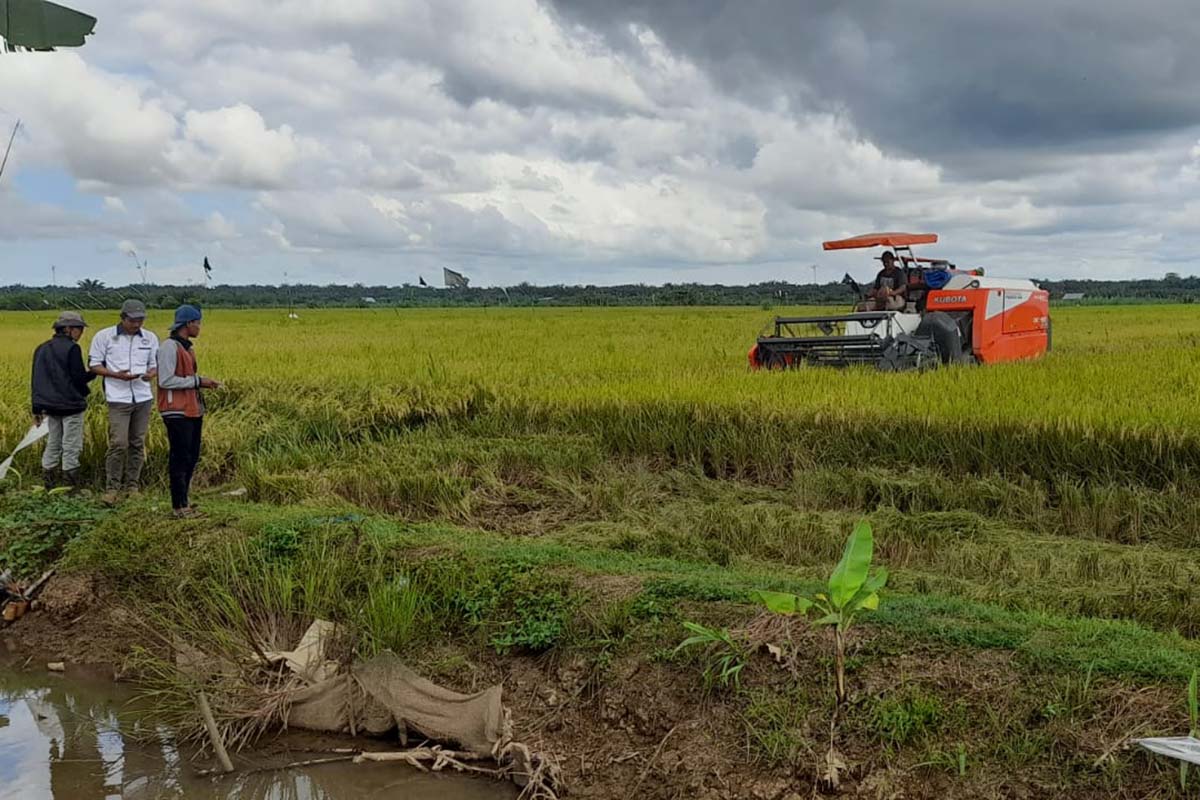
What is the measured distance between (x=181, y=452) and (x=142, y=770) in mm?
2682

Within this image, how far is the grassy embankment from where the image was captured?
13.3ft

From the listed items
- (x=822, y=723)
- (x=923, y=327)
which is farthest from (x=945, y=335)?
(x=822, y=723)

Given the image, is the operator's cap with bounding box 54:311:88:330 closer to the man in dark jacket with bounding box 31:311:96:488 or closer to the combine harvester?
the man in dark jacket with bounding box 31:311:96:488

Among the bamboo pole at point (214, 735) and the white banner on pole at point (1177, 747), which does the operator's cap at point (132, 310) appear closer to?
the bamboo pole at point (214, 735)

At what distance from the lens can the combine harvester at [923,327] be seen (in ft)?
34.7

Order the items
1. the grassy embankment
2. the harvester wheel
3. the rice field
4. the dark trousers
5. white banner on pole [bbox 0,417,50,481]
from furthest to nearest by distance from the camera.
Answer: the harvester wheel
white banner on pole [bbox 0,417,50,481]
the rice field
the dark trousers
the grassy embankment

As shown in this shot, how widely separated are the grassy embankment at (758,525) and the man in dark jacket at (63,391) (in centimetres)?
62

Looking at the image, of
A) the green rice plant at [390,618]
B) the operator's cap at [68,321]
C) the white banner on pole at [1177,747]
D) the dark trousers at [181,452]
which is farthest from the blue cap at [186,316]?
the white banner on pole at [1177,747]

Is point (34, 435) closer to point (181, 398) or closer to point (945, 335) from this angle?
point (181, 398)

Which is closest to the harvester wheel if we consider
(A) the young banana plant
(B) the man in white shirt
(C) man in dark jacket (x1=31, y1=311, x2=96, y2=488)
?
(A) the young banana plant

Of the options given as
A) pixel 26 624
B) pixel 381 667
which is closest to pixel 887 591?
pixel 381 667

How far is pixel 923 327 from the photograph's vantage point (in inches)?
443

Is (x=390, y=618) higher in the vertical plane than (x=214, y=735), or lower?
higher

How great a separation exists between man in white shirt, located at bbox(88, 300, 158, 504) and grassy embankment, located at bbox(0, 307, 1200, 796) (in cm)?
90
